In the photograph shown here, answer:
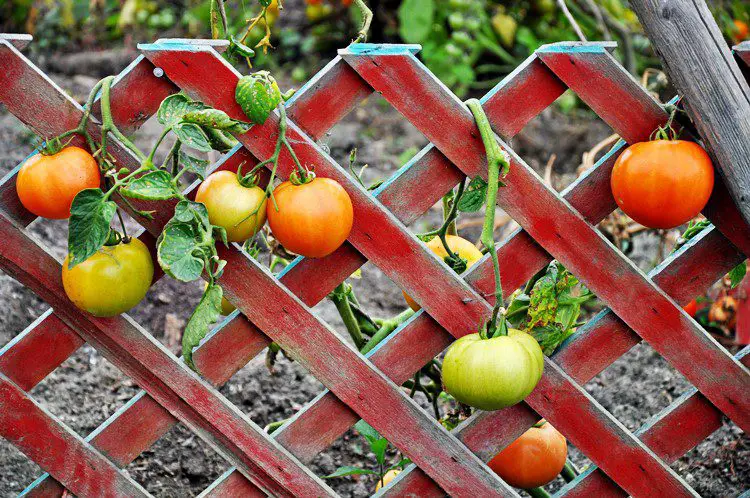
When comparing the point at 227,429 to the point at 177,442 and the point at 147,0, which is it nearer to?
the point at 177,442

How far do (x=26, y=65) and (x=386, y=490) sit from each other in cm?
86

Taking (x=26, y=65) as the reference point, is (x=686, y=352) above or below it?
below

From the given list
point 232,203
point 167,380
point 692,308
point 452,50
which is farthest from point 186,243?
point 452,50

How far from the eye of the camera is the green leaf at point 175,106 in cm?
115

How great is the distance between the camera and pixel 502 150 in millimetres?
1210

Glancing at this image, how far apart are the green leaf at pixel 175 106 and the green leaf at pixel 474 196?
406mm

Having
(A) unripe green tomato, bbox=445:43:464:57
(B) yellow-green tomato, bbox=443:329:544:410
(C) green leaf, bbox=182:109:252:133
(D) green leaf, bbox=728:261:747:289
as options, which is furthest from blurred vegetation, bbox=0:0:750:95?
(B) yellow-green tomato, bbox=443:329:544:410

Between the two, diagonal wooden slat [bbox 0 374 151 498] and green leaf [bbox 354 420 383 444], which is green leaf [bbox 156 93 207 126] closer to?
diagonal wooden slat [bbox 0 374 151 498]

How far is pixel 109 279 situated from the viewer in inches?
45.0

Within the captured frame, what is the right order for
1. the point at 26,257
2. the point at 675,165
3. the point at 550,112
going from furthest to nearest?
1. the point at 550,112
2. the point at 26,257
3. the point at 675,165

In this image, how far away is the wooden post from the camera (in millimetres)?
1161

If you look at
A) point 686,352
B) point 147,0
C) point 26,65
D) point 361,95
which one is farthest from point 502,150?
point 147,0

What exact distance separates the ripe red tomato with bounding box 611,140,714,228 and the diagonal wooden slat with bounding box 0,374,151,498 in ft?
3.00

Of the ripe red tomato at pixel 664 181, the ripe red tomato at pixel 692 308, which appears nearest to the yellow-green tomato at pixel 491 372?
the ripe red tomato at pixel 664 181
